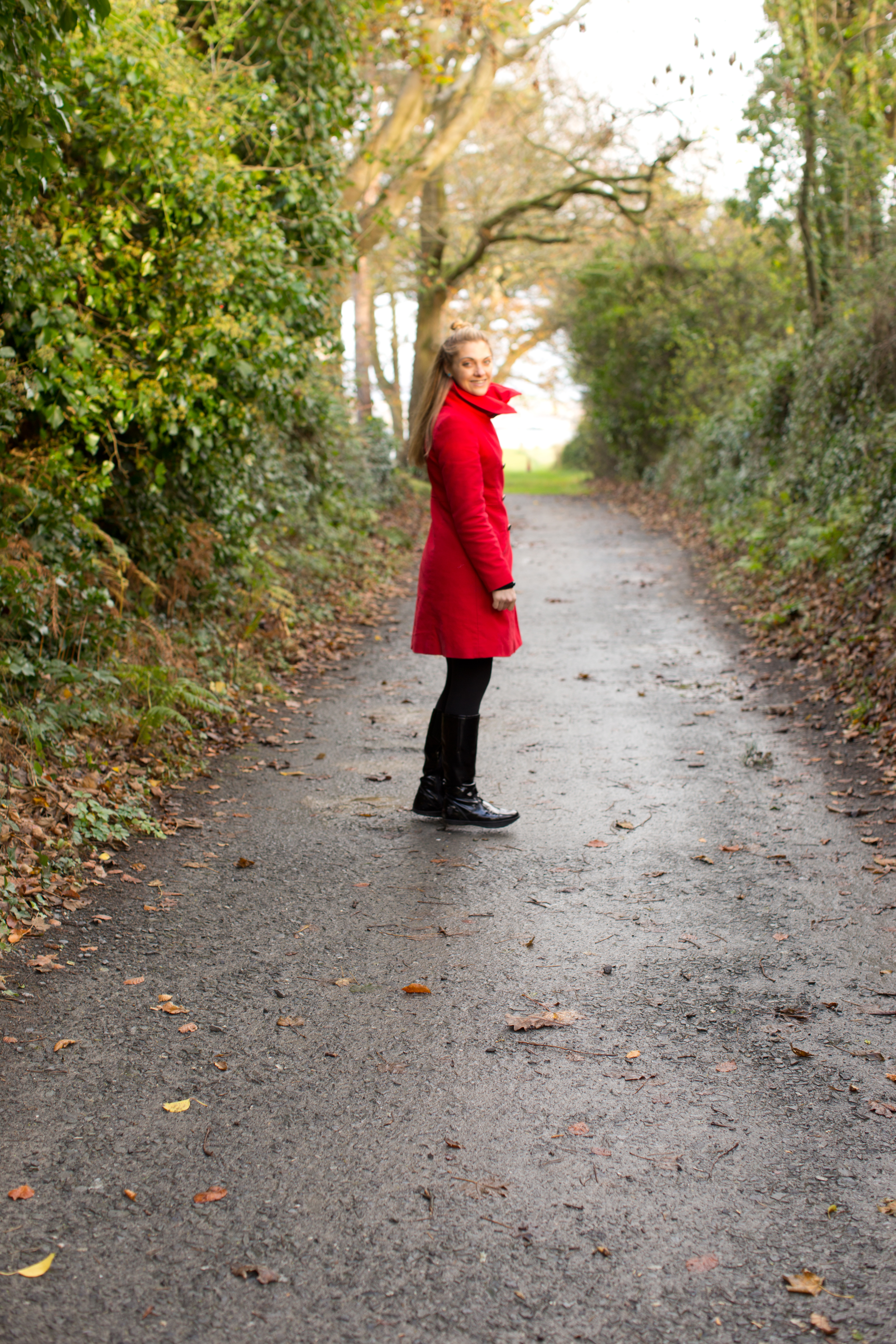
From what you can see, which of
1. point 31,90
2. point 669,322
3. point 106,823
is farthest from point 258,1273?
point 669,322

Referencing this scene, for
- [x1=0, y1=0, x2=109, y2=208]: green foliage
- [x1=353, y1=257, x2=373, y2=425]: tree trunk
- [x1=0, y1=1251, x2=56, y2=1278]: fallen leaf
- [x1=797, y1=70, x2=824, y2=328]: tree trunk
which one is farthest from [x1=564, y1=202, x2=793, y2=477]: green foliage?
[x1=0, y1=1251, x2=56, y2=1278]: fallen leaf

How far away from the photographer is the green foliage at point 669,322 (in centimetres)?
2084

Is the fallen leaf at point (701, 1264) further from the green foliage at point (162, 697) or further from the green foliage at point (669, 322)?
the green foliage at point (669, 322)

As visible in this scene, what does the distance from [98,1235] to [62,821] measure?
9.61ft

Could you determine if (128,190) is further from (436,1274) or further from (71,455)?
(436,1274)

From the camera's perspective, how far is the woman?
5551mm

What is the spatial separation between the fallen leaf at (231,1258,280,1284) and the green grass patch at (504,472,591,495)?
2492 centimetres

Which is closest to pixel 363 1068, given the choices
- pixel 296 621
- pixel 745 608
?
pixel 296 621

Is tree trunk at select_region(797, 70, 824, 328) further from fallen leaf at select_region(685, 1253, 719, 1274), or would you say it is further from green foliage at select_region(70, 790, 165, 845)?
fallen leaf at select_region(685, 1253, 719, 1274)

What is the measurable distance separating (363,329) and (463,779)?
19817 millimetres

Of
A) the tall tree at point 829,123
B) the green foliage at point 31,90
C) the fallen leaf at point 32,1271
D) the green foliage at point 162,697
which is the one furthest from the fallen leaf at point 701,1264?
the tall tree at point 829,123

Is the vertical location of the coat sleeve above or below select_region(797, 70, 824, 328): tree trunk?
below

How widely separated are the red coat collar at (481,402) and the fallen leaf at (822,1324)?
13.2 feet

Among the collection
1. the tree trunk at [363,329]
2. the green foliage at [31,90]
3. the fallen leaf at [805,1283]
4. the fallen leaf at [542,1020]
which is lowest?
the fallen leaf at [805,1283]
